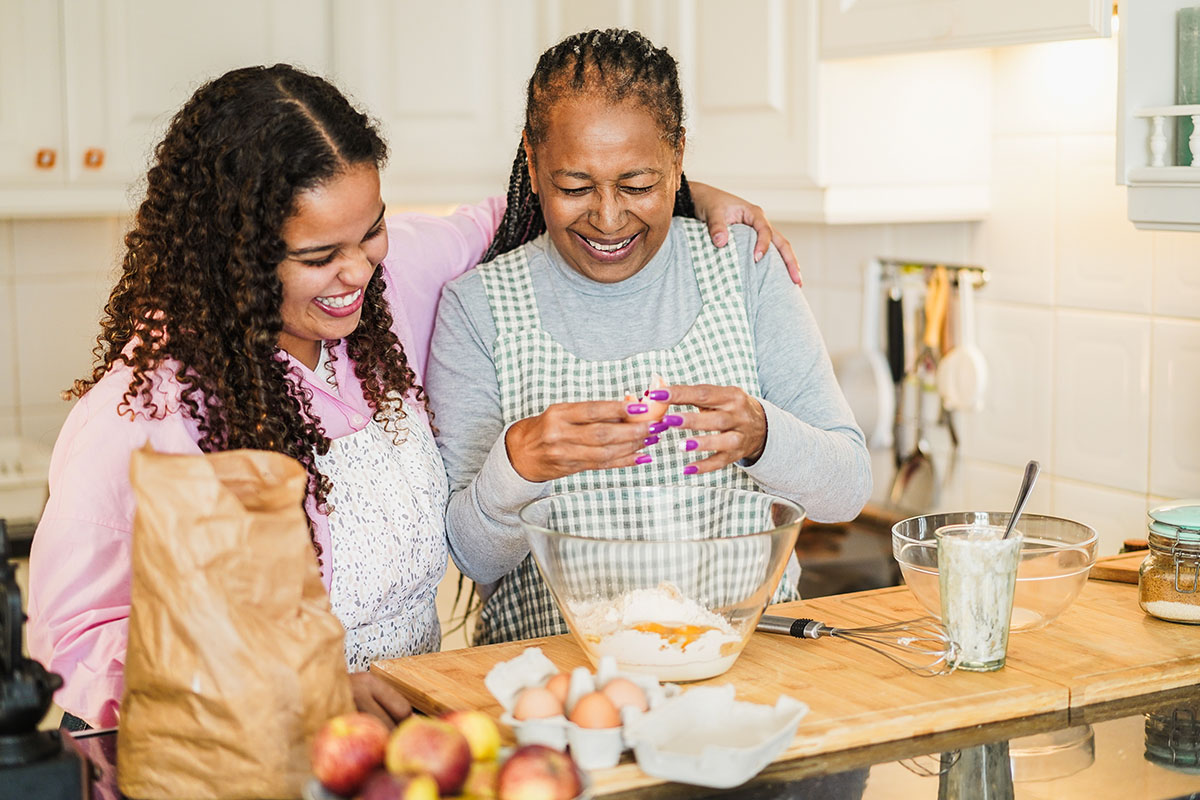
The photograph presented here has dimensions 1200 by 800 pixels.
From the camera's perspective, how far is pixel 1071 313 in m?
2.22

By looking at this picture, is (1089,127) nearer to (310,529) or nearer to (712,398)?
(712,398)

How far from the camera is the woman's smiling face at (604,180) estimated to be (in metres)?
1.46

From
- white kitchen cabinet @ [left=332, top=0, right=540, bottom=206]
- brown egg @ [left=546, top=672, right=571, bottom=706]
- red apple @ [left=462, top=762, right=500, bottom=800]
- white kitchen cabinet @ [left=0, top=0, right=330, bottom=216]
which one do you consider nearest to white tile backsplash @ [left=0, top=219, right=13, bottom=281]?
white kitchen cabinet @ [left=0, top=0, right=330, bottom=216]

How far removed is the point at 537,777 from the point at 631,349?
752 mm

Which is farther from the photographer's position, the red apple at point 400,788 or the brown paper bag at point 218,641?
the brown paper bag at point 218,641

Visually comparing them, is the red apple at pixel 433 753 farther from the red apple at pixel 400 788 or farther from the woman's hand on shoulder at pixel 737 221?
the woman's hand on shoulder at pixel 737 221

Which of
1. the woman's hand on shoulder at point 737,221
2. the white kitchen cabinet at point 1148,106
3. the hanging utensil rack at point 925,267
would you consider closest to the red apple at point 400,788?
the woman's hand on shoulder at point 737,221

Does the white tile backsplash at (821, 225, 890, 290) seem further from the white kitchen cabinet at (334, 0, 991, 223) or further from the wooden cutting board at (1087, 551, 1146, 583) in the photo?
the wooden cutting board at (1087, 551, 1146, 583)

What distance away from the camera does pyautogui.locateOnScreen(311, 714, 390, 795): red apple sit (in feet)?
2.98

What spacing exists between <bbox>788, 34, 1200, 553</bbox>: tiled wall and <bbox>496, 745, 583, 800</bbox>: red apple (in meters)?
1.42

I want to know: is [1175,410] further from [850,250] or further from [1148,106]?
[850,250]

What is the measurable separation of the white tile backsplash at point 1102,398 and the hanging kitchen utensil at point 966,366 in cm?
16

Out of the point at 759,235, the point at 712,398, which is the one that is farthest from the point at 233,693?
the point at 759,235

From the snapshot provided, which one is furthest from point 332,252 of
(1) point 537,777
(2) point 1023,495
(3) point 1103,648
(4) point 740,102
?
(4) point 740,102
